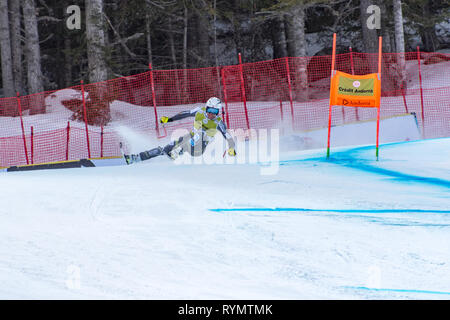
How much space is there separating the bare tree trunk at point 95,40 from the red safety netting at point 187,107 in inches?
23.8

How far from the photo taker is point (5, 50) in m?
22.8

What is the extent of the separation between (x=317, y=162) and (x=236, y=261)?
627cm

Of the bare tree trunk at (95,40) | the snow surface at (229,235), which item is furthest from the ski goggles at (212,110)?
the bare tree trunk at (95,40)

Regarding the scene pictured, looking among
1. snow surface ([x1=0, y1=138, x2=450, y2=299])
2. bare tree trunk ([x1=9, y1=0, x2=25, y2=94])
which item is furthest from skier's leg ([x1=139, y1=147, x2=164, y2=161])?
bare tree trunk ([x1=9, y1=0, x2=25, y2=94])

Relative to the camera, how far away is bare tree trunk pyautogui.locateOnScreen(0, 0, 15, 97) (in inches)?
881

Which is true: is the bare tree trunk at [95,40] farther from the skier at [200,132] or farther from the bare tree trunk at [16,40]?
the skier at [200,132]

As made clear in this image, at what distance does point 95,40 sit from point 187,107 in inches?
166

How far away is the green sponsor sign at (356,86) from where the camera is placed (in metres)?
11.1

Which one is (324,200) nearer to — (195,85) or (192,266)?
(192,266)

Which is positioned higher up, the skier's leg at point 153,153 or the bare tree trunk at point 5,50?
the bare tree trunk at point 5,50

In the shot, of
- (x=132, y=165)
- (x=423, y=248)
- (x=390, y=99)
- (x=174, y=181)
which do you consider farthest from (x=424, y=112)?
(x=423, y=248)

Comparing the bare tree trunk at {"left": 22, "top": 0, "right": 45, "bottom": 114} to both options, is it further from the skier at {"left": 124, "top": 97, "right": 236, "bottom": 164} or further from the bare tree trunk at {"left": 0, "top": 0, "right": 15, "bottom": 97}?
the skier at {"left": 124, "top": 97, "right": 236, "bottom": 164}

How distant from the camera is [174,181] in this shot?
9.24m

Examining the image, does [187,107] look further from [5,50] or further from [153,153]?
[153,153]
